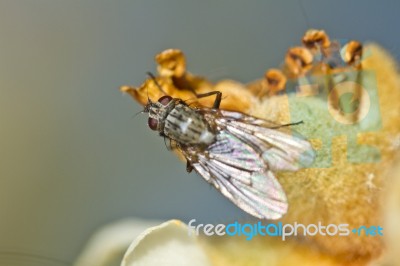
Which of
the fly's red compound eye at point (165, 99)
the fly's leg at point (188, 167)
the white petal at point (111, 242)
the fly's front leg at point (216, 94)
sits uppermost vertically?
the fly's front leg at point (216, 94)

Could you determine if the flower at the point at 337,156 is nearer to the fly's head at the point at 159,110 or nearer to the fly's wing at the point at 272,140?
the fly's wing at the point at 272,140

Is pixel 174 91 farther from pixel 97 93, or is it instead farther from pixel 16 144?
pixel 16 144

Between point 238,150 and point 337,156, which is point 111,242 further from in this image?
point 337,156

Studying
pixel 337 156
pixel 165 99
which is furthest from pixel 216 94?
pixel 337 156

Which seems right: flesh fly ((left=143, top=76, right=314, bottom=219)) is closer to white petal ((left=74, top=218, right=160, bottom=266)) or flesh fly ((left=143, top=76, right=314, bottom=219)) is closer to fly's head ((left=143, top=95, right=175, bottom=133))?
fly's head ((left=143, top=95, right=175, bottom=133))

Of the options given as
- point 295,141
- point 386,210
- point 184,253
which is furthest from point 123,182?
point 386,210

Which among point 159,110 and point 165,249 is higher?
point 159,110

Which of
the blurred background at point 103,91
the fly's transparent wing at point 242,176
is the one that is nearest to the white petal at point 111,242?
the blurred background at point 103,91
